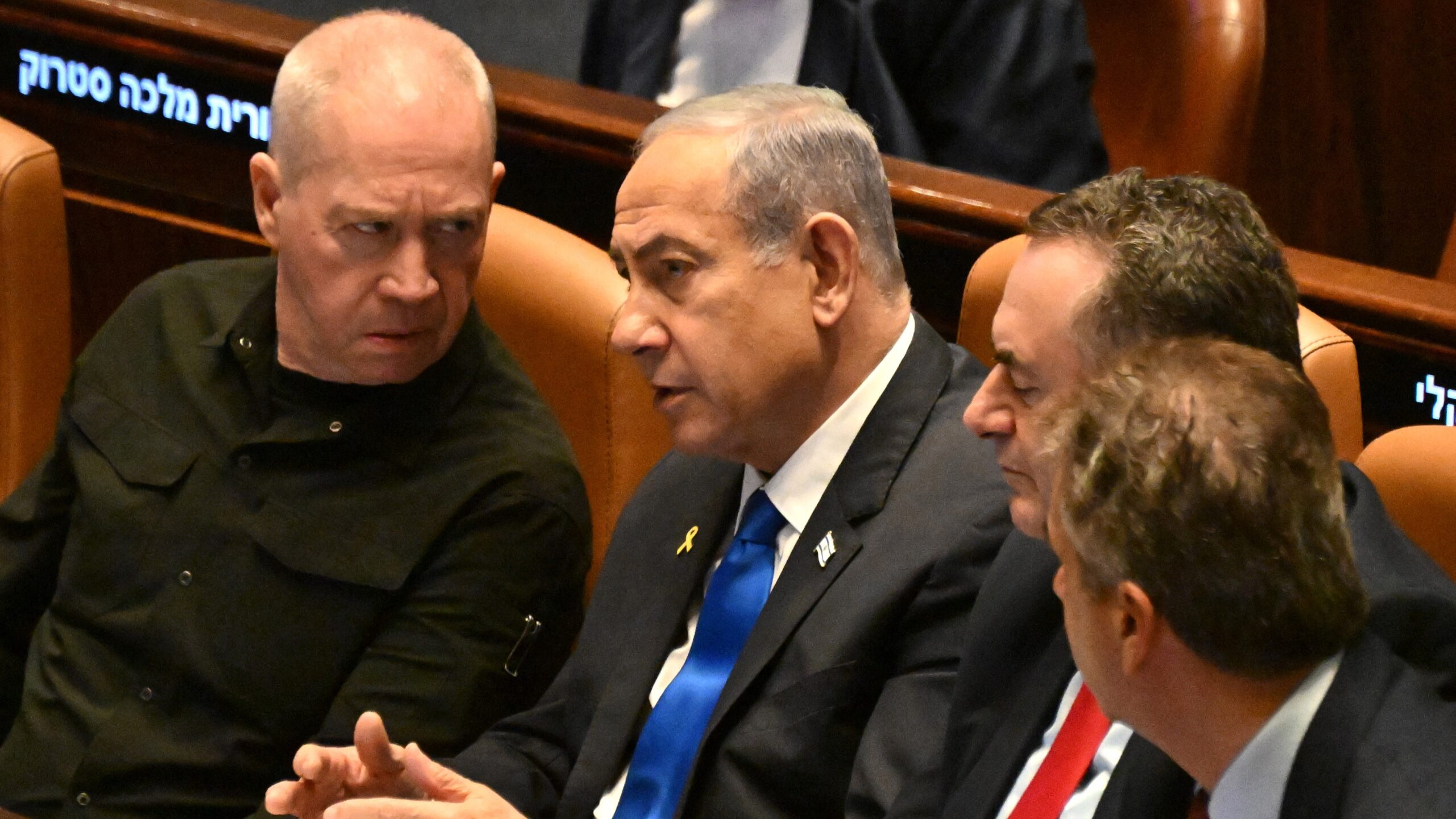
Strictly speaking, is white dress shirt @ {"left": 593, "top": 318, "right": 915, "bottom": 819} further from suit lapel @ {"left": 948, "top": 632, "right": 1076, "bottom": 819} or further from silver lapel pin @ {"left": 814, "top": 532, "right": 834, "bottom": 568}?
suit lapel @ {"left": 948, "top": 632, "right": 1076, "bottom": 819}

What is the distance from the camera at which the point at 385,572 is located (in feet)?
6.31

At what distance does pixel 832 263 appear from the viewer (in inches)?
67.1

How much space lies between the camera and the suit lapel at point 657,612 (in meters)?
1.76

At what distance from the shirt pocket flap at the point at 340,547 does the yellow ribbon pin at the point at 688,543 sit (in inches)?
11.5

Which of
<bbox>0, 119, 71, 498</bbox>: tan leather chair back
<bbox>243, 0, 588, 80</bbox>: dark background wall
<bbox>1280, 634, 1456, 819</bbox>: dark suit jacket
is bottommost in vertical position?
<bbox>243, 0, 588, 80</bbox>: dark background wall

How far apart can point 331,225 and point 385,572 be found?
15.1 inches

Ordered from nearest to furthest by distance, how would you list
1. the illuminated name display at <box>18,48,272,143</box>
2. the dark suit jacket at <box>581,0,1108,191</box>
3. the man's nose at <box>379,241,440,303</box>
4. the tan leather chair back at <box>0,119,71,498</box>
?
the man's nose at <box>379,241,440,303</box>
the tan leather chair back at <box>0,119,71,498</box>
the illuminated name display at <box>18,48,272,143</box>
the dark suit jacket at <box>581,0,1108,191</box>

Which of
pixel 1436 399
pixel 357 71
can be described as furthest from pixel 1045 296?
pixel 357 71

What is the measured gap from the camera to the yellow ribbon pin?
1831 millimetres

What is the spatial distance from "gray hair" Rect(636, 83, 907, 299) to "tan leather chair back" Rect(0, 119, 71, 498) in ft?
3.21

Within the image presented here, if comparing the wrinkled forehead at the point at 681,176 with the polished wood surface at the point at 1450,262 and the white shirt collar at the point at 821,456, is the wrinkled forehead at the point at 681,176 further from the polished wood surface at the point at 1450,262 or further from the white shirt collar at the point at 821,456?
the polished wood surface at the point at 1450,262

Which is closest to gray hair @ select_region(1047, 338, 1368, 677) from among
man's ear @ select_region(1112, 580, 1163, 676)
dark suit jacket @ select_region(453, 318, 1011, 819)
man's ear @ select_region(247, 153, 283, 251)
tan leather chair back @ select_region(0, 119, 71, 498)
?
man's ear @ select_region(1112, 580, 1163, 676)

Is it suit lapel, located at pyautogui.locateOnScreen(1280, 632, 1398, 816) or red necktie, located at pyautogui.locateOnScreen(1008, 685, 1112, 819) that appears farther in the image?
red necktie, located at pyautogui.locateOnScreen(1008, 685, 1112, 819)

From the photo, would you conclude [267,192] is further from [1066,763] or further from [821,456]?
[1066,763]
